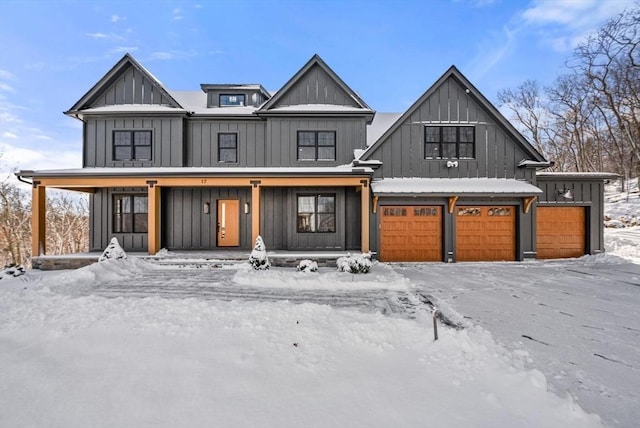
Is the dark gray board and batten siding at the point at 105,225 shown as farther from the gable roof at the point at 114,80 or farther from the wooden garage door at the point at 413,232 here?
the wooden garage door at the point at 413,232

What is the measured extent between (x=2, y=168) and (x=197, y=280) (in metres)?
24.2

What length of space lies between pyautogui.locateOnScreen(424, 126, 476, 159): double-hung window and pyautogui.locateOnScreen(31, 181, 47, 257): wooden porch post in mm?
14988

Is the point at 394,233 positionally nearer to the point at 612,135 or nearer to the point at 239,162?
the point at 239,162

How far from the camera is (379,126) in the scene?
16.8 m

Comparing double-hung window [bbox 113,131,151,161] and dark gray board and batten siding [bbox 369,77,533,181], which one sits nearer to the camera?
dark gray board and batten siding [bbox 369,77,533,181]

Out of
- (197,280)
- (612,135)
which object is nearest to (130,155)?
(197,280)

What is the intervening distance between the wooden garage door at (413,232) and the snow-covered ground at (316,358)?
4878 mm

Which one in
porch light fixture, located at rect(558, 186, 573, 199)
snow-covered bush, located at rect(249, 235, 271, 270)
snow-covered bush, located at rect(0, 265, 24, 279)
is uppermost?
porch light fixture, located at rect(558, 186, 573, 199)

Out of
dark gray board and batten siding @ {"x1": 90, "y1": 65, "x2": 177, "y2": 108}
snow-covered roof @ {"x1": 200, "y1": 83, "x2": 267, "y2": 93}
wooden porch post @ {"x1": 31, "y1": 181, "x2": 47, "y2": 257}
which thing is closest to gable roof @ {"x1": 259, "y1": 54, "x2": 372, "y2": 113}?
snow-covered roof @ {"x1": 200, "y1": 83, "x2": 267, "y2": 93}

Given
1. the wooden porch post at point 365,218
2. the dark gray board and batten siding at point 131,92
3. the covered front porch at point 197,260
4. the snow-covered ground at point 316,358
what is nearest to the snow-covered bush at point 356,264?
the covered front porch at point 197,260

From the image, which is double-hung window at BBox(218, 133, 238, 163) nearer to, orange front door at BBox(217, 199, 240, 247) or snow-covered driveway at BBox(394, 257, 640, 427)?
orange front door at BBox(217, 199, 240, 247)

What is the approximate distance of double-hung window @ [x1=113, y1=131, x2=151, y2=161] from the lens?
13008 millimetres

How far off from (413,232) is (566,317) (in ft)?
22.5

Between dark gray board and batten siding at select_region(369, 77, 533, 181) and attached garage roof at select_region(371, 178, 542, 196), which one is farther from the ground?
dark gray board and batten siding at select_region(369, 77, 533, 181)
